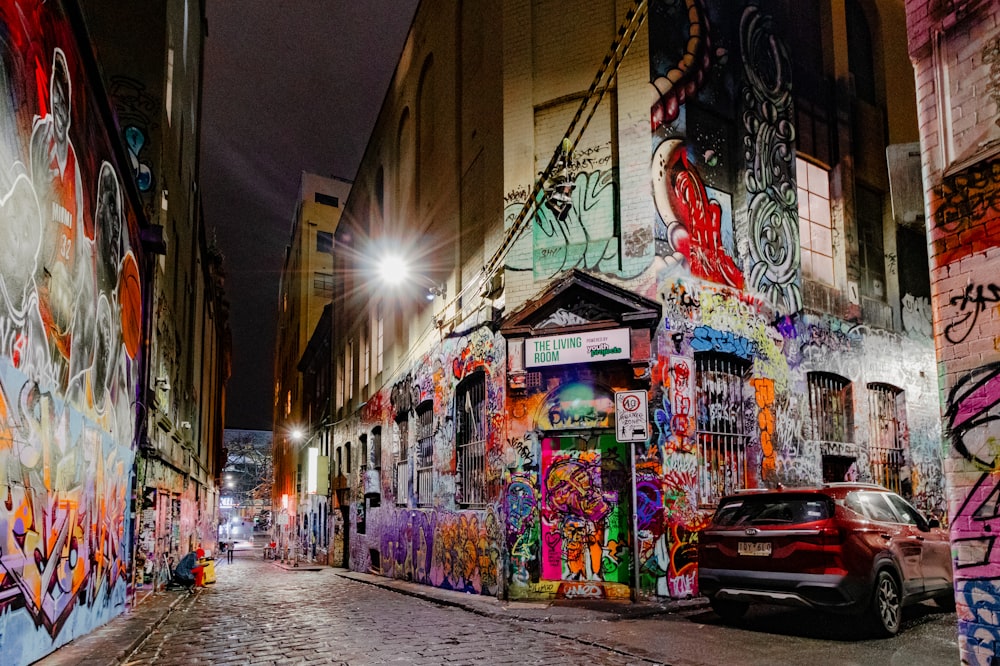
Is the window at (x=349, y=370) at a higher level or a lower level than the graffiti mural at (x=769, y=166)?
lower

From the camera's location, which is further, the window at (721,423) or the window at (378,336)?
the window at (378,336)

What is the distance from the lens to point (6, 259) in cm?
623

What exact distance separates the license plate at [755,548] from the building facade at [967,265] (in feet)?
10.4

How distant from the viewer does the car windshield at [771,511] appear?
8508 mm

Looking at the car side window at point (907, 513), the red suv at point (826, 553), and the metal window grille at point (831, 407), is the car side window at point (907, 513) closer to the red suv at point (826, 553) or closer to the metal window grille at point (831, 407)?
the red suv at point (826, 553)

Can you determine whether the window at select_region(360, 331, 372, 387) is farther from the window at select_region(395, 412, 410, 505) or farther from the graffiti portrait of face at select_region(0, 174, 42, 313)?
the graffiti portrait of face at select_region(0, 174, 42, 313)

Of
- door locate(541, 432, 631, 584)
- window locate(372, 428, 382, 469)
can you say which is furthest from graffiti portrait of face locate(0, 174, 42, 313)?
window locate(372, 428, 382, 469)

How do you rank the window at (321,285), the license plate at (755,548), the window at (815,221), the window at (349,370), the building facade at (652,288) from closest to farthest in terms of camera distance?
the license plate at (755,548), the building facade at (652,288), the window at (815,221), the window at (349,370), the window at (321,285)

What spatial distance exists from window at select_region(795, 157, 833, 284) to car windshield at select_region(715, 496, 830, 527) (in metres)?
7.33

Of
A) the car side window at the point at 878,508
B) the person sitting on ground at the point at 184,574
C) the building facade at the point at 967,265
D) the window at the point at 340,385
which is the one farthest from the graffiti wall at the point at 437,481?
the building facade at the point at 967,265

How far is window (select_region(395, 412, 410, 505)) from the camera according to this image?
1923cm

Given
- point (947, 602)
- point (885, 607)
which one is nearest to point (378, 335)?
point (947, 602)

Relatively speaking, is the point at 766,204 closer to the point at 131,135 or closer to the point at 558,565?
the point at 558,565

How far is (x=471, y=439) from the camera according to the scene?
1519cm
